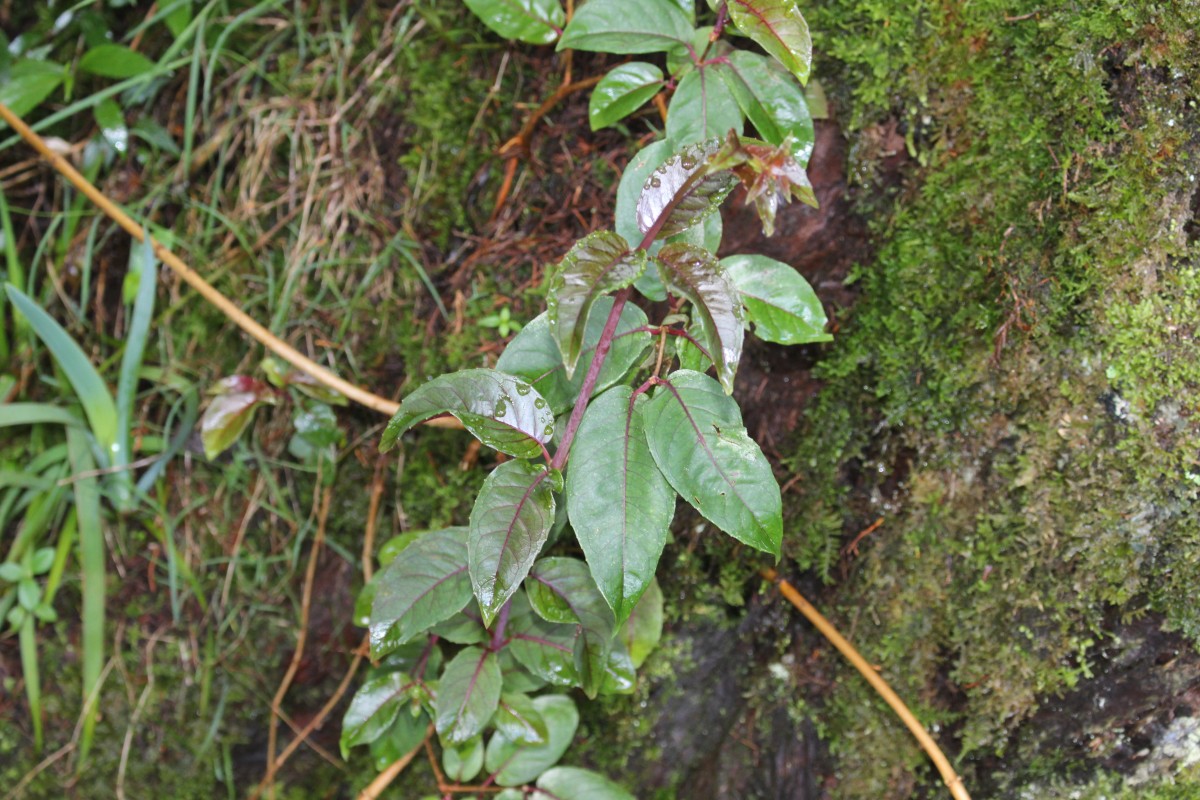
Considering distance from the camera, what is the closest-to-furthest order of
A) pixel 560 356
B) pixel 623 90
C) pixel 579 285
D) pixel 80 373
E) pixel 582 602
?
pixel 579 285 < pixel 560 356 < pixel 582 602 < pixel 623 90 < pixel 80 373

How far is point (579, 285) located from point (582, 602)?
0.56 m

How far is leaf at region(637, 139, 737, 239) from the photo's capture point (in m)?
1.10

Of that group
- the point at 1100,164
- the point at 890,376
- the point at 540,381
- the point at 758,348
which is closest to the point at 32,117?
A: the point at 540,381

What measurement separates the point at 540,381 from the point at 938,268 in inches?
32.6

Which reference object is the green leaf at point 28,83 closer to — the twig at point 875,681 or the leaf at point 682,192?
the leaf at point 682,192

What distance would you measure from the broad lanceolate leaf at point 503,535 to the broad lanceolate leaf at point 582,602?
0.66ft

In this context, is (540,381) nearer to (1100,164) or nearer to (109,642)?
(1100,164)

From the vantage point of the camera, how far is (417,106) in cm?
180

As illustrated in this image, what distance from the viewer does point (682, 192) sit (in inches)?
43.5

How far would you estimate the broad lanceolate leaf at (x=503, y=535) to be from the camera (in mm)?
1076

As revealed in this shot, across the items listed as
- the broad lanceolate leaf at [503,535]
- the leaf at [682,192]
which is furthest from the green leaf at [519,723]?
the leaf at [682,192]

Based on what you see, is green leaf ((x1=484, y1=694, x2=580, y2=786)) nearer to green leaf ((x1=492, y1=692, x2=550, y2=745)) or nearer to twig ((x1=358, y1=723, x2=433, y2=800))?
green leaf ((x1=492, y1=692, x2=550, y2=745))

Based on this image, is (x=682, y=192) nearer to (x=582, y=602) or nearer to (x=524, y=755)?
(x=582, y=602)

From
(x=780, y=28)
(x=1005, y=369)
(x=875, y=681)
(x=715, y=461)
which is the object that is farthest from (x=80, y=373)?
(x=1005, y=369)
